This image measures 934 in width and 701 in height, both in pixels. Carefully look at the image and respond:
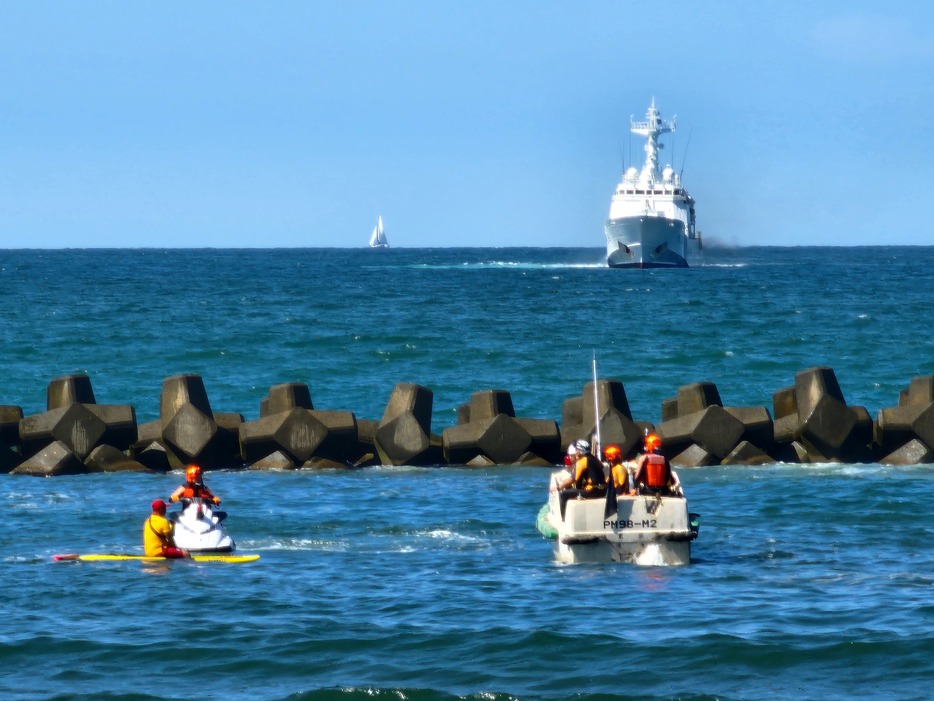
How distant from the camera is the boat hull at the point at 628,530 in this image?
1719 centimetres

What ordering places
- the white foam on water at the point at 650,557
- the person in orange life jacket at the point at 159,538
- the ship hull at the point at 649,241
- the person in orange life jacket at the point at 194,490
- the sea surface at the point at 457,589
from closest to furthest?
the sea surface at the point at 457,589, the white foam on water at the point at 650,557, the person in orange life jacket at the point at 159,538, the person in orange life jacket at the point at 194,490, the ship hull at the point at 649,241

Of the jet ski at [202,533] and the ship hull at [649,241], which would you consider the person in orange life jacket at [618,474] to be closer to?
the jet ski at [202,533]

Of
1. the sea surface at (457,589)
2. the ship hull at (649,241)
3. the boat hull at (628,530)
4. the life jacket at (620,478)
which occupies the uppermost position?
the ship hull at (649,241)

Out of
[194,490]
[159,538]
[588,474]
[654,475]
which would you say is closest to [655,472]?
[654,475]

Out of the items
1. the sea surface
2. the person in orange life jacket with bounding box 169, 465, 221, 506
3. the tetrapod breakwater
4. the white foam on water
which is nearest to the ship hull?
the sea surface

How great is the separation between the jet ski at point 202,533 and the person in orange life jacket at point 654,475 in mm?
4823

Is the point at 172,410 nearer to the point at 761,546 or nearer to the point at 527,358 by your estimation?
the point at 761,546

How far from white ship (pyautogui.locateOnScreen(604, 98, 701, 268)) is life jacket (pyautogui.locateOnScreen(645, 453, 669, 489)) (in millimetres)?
94263

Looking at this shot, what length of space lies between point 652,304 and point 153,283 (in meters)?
38.5

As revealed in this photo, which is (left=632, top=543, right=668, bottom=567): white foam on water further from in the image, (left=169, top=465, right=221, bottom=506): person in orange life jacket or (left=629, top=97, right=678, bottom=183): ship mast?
(left=629, top=97, right=678, bottom=183): ship mast

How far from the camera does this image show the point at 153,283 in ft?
323

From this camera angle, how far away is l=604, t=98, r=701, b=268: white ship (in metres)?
112

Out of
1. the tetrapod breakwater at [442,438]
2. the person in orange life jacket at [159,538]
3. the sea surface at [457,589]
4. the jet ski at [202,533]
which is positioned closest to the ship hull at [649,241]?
the sea surface at [457,589]

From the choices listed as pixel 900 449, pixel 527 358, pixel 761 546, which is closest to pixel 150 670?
pixel 761 546
